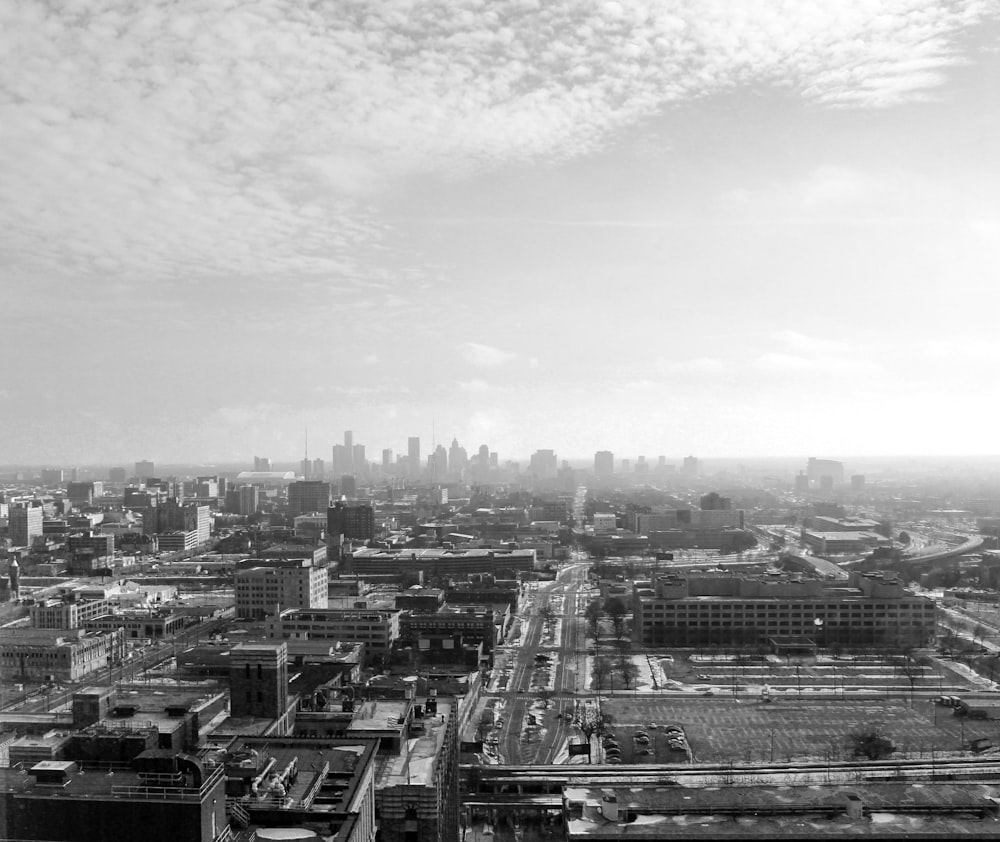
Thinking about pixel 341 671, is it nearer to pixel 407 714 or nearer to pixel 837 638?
pixel 407 714

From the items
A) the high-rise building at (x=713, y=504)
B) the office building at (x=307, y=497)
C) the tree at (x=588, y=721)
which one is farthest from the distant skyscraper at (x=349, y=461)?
the tree at (x=588, y=721)

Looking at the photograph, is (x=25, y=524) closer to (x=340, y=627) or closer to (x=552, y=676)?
(x=340, y=627)

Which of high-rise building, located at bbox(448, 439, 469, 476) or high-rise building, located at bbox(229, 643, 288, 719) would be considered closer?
high-rise building, located at bbox(229, 643, 288, 719)

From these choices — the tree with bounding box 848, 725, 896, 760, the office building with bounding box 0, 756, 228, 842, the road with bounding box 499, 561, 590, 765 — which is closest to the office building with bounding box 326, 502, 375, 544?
the road with bounding box 499, 561, 590, 765

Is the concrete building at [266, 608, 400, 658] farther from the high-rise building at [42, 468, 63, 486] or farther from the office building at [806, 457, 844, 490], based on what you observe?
the office building at [806, 457, 844, 490]

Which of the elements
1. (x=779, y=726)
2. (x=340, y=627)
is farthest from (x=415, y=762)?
(x=340, y=627)

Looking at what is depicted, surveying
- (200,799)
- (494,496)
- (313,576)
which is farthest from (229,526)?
(200,799)

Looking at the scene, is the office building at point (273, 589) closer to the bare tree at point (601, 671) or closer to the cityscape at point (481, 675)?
the cityscape at point (481, 675)
